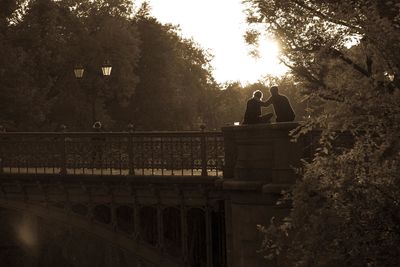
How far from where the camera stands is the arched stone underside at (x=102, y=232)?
1831cm

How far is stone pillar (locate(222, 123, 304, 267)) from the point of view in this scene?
46.8 feet

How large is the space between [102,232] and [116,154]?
1669mm

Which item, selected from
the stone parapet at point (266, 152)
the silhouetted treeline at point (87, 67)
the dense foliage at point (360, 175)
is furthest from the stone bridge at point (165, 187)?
the silhouetted treeline at point (87, 67)

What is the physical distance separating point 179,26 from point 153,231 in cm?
4607

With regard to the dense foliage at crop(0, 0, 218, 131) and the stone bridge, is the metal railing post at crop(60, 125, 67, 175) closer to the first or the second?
the stone bridge

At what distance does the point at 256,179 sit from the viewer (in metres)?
14.9

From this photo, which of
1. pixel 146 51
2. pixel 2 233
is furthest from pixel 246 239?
pixel 146 51

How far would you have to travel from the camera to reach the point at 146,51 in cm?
5328

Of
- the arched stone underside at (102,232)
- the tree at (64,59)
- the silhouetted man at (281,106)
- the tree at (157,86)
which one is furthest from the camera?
the tree at (157,86)

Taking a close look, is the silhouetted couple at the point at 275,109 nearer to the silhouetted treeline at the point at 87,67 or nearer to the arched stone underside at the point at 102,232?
the arched stone underside at the point at 102,232

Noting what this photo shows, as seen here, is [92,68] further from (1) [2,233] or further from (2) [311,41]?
(2) [311,41]

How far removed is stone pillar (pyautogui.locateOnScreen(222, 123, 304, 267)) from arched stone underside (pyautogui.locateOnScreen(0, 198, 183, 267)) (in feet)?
9.96

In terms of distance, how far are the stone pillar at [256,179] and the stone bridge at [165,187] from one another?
0.02 meters

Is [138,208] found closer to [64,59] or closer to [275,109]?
[275,109]
